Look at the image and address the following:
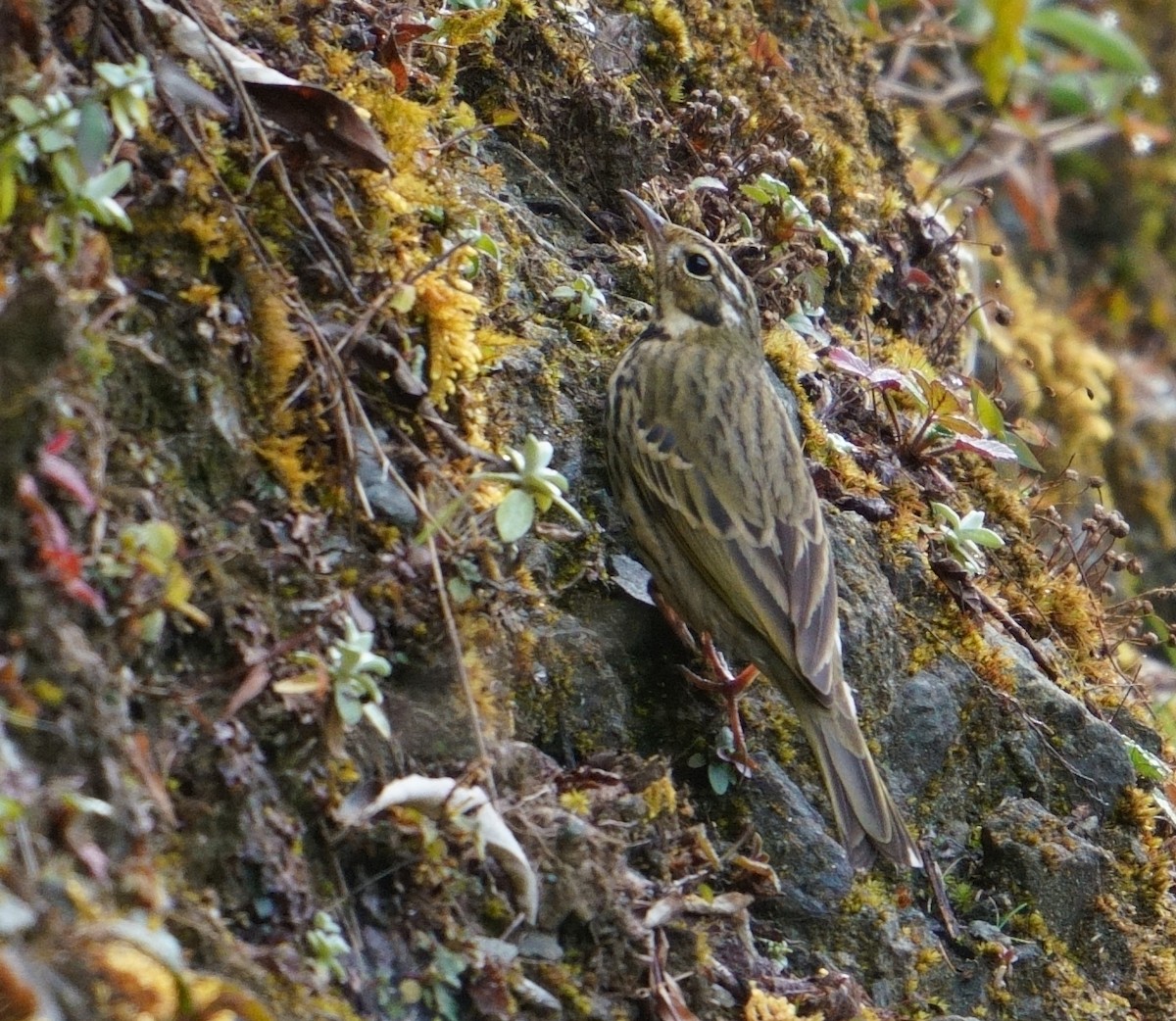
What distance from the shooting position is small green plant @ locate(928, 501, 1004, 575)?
5969 mm

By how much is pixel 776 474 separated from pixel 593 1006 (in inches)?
87.1

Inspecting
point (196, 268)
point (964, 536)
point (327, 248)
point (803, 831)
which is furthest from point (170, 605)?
point (964, 536)

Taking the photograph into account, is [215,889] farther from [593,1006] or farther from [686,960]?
[686,960]

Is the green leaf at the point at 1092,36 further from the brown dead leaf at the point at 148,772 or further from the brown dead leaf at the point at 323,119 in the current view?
the brown dead leaf at the point at 148,772

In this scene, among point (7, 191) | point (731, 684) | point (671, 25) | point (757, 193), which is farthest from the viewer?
point (671, 25)

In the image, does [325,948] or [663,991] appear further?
[663,991]

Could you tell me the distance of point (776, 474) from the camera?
18.1ft

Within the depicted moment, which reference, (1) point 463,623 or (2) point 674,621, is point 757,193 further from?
(1) point 463,623

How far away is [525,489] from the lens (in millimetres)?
4277

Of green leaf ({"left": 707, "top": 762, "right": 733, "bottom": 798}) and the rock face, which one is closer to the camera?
the rock face

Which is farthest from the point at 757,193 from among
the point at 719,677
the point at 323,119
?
the point at 323,119

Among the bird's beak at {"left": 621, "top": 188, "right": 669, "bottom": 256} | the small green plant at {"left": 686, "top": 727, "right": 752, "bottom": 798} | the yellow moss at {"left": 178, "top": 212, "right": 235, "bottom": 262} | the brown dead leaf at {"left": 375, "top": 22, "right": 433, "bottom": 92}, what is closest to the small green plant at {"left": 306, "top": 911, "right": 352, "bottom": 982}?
the yellow moss at {"left": 178, "top": 212, "right": 235, "bottom": 262}

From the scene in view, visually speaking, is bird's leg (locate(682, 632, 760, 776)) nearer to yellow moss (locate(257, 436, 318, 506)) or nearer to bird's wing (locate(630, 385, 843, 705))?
bird's wing (locate(630, 385, 843, 705))

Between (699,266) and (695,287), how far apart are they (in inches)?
3.6
